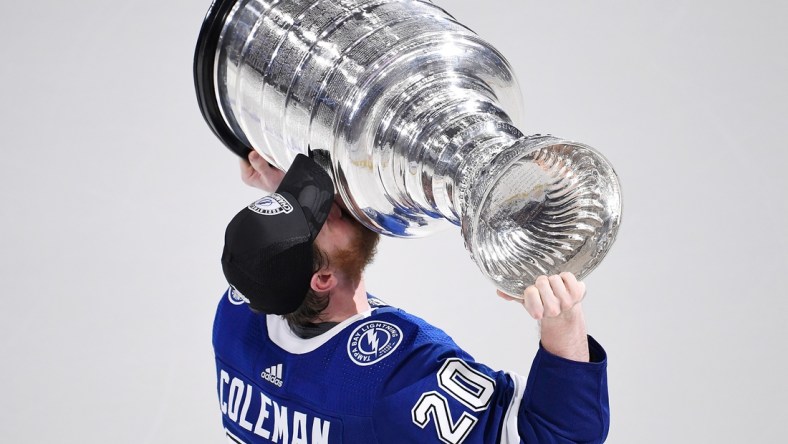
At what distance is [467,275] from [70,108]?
1.08 m

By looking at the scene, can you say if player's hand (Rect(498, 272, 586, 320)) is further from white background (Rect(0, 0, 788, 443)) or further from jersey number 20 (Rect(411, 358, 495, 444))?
white background (Rect(0, 0, 788, 443))

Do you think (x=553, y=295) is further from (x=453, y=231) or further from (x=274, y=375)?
(x=453, y=231)

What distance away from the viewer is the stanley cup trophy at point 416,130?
0.93 m

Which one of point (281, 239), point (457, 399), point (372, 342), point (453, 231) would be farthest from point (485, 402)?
point (453, 231)

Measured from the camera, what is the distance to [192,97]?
257 centimetres

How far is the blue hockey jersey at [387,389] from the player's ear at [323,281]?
0.17 feet

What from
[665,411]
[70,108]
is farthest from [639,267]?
[70,108]

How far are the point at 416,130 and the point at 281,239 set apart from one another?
0.19 meters

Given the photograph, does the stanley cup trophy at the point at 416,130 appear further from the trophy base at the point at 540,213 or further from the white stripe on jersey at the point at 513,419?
the white stripe on jersey at the point at 513,419

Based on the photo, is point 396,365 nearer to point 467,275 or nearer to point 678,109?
point 467,275

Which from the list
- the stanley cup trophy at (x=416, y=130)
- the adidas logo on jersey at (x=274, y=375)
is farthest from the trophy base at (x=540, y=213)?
the adidas logo on jersey at (x=274, y=375)

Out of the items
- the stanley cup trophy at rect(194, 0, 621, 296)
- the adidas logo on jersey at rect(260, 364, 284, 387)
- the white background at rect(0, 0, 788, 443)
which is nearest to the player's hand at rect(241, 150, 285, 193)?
the stanley cup trophy at rect(194, 0, 621, 296)

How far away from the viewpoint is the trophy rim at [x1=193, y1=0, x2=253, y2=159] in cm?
126

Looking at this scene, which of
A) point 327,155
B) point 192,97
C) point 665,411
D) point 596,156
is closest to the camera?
point 596,156
